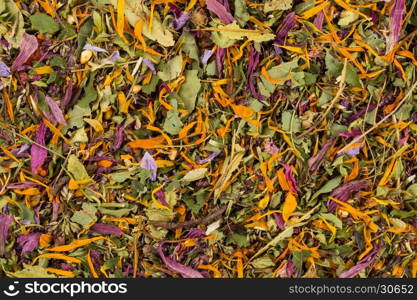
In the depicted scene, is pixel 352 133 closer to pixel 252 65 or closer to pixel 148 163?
pixel 252 65

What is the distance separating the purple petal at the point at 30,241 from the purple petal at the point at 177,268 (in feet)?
0.78

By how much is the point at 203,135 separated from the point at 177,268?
0.86ft

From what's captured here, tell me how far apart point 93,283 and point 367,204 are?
0.56 meters

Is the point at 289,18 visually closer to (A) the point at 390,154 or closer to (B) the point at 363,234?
(A) the point at 390,154

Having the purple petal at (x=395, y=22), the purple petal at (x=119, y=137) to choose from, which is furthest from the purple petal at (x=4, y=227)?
the purple petal at (x=395, y=22)

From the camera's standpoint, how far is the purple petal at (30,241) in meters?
1.10

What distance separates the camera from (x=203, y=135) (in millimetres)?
1092

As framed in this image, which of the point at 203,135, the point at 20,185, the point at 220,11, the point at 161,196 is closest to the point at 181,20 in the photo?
the point at 220,11

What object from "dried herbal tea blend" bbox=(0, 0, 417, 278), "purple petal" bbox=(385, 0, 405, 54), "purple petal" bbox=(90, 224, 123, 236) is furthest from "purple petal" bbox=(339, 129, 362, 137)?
"purple petal" bbox=(90, 224, 123, 236)

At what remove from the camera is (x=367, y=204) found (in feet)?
3.71

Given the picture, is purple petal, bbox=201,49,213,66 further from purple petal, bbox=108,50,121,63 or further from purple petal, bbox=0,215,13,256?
purple petal, bbox=0,215,13,256

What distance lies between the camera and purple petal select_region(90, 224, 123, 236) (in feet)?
3.62

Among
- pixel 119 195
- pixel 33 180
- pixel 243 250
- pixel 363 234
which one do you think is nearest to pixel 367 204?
pixel 363 234

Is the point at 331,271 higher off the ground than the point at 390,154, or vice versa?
the point at 390,154
